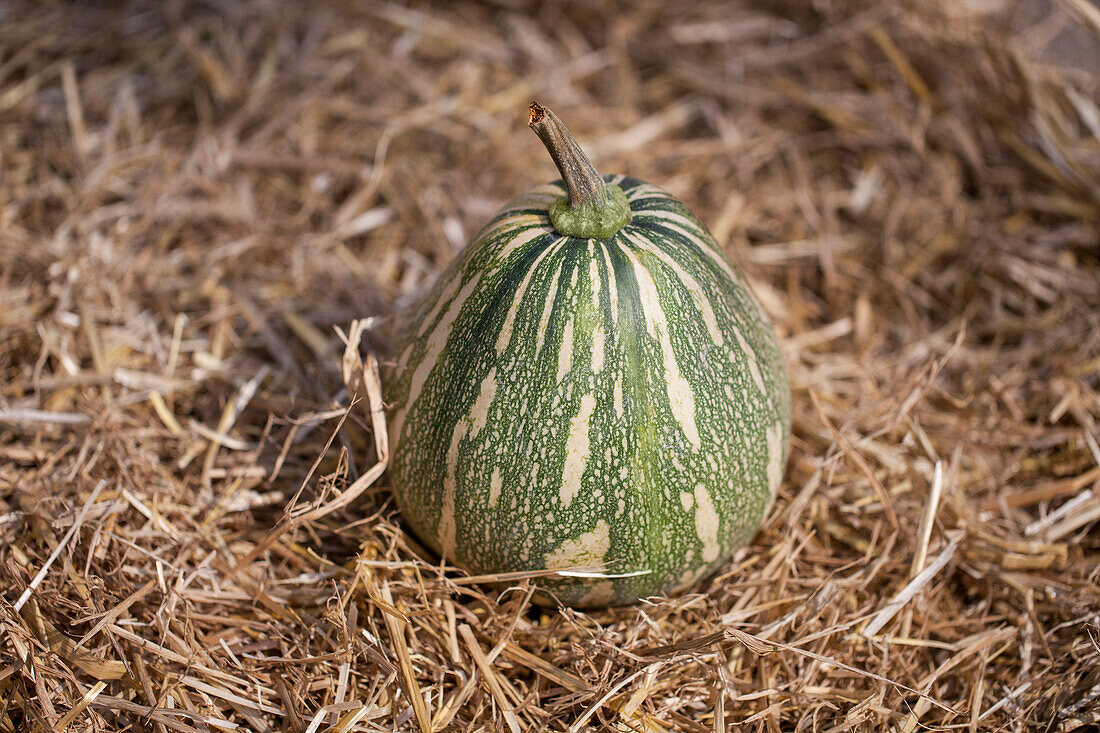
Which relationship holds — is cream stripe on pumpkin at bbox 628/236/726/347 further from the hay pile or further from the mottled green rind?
the hay pile

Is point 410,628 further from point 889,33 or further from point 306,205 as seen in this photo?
point 889,33

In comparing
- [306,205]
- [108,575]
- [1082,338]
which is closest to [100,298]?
[306,205]

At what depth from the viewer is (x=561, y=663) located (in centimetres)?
248

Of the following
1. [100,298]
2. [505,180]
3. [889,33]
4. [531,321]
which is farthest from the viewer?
[889,33]

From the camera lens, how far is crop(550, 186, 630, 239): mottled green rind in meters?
2.17

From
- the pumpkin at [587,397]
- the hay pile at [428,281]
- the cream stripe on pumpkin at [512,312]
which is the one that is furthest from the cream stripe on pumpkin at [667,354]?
the hay pile at [428,281]

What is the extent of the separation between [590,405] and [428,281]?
185 cm

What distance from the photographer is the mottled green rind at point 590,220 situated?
2168mm

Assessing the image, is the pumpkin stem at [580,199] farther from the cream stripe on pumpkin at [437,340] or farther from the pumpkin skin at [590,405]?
the cream stripe on pumpkin at [437,340]

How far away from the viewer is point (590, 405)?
2.09 m

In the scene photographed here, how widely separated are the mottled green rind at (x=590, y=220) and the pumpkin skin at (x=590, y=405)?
26 millimetres

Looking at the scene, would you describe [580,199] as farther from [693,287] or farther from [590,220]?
[693,287]

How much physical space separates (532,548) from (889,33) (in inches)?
148

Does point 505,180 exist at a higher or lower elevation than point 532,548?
higher
